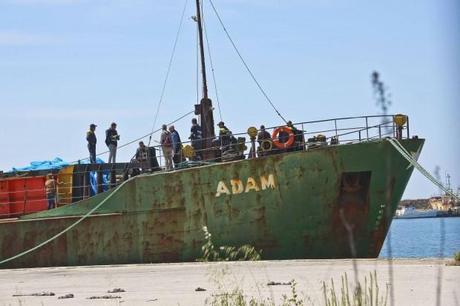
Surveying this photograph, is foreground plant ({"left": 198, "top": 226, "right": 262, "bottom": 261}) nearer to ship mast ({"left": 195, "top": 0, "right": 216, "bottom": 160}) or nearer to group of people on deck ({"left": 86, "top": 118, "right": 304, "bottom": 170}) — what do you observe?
group of people on deck ({"left": 86, "top": 118, "right": 304, "bottom": 170})

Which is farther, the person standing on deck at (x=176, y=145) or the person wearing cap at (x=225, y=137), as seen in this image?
the person standing on deck at (x=176, y=145)

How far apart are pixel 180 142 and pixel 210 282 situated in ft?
26.4

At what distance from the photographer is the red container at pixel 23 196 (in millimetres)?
21359

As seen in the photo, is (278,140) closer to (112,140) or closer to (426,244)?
(112,140)

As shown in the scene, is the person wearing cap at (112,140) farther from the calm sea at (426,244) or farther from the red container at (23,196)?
the calm sea at (426,244)

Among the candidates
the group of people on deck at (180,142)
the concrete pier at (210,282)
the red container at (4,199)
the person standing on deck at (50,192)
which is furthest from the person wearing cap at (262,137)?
the red container at (4,199)

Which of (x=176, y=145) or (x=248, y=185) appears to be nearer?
(x=248, y=185)

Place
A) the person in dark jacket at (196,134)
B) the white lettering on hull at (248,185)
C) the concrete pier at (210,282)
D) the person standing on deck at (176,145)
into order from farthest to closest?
the person in dark jacket at (196,134)
the person standing on deck at (176,145)
the white lettering on hull at (248,185)
the concrete pier at (210,282)

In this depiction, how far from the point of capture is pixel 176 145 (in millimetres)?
20312

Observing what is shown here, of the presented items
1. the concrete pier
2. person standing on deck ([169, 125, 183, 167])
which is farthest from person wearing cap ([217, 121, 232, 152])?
the concrete pier

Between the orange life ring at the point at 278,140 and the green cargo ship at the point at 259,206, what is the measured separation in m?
0.33

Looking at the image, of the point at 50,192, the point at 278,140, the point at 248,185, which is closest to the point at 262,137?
the point at 278,140

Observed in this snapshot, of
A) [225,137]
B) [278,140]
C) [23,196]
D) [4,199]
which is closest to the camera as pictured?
[278,140]

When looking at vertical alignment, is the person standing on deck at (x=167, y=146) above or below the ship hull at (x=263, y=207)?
above
